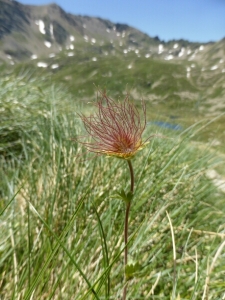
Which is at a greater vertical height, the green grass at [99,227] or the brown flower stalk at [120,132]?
the brown flower stalk at [120,132]

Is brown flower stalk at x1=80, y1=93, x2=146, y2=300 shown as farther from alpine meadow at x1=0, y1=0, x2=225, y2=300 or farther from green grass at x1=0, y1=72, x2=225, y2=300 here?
green grass at x1=0, y1=72, x2=225, y2=300

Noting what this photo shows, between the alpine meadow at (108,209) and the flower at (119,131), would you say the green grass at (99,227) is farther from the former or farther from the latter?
the flower at (119,131)

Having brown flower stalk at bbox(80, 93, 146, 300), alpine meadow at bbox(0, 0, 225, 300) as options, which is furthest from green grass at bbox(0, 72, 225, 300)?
brown flower stalk at bbox(80, 93, 146, 300)

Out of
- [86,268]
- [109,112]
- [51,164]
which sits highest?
[109,112]

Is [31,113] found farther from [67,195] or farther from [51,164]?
[67,195]

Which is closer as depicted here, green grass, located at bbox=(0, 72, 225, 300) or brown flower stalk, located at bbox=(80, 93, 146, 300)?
brown flower stalk, located at bbox=(80, 93, 146, 300)

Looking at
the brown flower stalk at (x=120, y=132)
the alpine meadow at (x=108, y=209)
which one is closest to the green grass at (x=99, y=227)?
the alpine meadow at (x=108, y=209)

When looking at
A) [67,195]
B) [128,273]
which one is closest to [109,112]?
[128,273]

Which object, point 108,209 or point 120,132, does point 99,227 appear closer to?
point 120,132

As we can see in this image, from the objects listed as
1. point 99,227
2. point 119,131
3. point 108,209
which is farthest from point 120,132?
point 108,209
